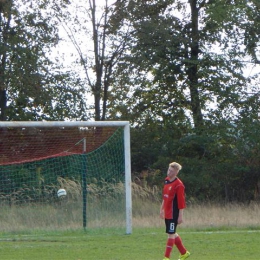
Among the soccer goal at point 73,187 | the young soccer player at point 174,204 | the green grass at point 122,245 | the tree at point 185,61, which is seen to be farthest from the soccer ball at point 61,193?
the tree at point 185,61

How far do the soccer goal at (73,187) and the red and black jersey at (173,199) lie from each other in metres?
4.50

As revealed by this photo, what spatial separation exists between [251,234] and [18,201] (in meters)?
5.80

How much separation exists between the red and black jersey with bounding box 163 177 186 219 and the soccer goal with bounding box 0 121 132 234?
4.50 m

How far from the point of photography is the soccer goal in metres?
15.3

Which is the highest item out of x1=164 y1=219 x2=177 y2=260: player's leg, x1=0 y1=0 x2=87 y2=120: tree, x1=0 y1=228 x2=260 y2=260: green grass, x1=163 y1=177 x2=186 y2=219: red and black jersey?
x1=0 y1=0 x2=87 y2=120: tree

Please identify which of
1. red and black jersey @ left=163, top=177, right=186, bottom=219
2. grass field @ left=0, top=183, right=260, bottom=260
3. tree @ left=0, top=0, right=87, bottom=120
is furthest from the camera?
tree @ left=0, top=0, right=87, bottom=120

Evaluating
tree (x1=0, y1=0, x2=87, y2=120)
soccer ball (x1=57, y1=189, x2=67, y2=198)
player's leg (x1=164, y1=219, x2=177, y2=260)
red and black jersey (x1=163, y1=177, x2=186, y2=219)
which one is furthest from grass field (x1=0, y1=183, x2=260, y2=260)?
tree (x1=0, y1=0, x2=87, y2=120)

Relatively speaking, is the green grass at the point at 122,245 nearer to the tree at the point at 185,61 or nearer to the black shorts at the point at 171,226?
the black shorts at the point at 171,226

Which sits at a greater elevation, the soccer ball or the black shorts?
the soccer ball

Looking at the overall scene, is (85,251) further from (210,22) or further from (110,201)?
(210,22)

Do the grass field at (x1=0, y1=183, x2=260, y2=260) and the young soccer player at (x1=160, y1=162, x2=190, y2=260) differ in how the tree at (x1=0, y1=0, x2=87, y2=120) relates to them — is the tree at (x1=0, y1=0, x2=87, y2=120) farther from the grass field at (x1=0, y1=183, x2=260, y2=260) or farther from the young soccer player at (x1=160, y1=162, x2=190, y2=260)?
the young soccer player at (x1=160, y1=162, x2=190, y2=260)

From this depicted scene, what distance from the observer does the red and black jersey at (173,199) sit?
400 inches

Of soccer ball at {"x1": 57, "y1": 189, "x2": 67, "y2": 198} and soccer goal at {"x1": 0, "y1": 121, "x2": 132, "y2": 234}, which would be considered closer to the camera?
soccer goal at {"x1": 0, "y1": 121, "x2": 132, "y2": 234}

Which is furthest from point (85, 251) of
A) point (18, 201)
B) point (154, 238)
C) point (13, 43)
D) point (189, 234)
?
point (13, 43)
